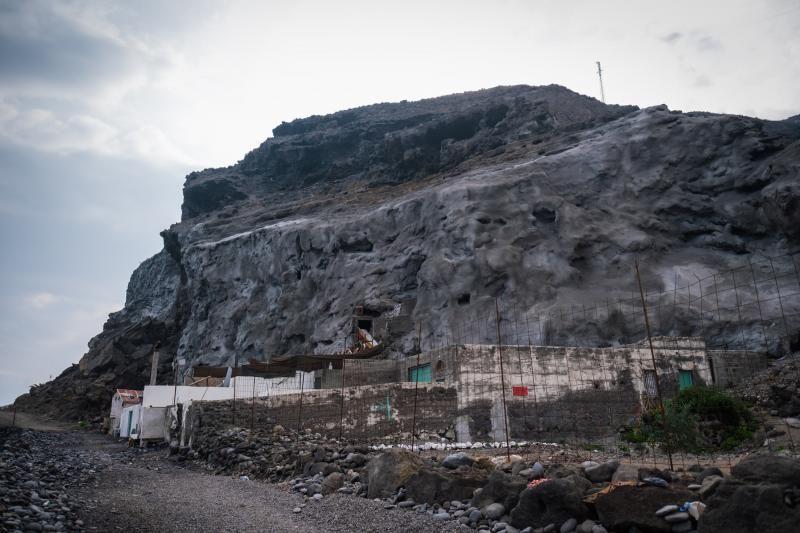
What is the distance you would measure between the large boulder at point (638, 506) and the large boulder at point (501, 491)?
145 cm

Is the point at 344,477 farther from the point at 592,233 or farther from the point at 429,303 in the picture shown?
the point at 592,233

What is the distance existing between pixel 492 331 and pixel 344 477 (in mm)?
25271

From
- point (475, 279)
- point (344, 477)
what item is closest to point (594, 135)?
point (475, 279)

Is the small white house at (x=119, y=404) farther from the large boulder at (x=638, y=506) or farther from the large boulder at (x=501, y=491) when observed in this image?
the large boulder at (x=638, y=506)

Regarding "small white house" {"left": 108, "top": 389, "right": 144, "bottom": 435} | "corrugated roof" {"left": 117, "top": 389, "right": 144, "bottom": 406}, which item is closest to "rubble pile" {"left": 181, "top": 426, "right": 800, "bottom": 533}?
"corrugated roof" {"left": 117, "top": 389, "right": 144, "bottom": 406}

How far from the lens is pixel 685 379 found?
2247cm

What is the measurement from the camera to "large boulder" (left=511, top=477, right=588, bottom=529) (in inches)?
270

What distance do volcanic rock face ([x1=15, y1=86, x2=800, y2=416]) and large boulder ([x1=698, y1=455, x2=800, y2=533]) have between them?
28.0m

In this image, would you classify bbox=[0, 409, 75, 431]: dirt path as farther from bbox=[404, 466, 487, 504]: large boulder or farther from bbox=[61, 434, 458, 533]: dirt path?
bbox=[404, 466, 487, 504]: large boulder

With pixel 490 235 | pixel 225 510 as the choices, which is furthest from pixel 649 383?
pixel 490 235

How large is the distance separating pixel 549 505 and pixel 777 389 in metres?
17.1

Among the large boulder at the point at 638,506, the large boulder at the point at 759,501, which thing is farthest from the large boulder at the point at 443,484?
the large boulder at the point at 759,501

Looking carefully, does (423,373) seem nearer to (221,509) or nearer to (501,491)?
(221,509)

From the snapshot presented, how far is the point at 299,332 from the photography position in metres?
46.8
